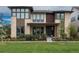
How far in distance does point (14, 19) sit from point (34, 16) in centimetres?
240

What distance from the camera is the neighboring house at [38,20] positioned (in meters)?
24.5

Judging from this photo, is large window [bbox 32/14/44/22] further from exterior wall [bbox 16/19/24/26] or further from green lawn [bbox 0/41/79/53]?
green lawn [bbox 0/41/79/53]

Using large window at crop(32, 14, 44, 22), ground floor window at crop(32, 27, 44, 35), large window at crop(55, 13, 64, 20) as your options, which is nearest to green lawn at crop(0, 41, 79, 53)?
large window at crop(55, 13, 64, 20)

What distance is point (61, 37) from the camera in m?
22.5

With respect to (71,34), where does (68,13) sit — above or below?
above

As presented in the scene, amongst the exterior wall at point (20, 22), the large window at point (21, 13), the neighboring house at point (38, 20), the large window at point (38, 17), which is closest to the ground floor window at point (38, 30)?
the neighboring house at point (38, 20)

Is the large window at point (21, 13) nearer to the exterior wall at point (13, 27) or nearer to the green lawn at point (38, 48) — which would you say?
the exterior wall at point (13, 27)

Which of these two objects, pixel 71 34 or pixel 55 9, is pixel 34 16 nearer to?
pixel 55 9

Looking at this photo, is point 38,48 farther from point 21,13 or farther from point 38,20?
point 38,20

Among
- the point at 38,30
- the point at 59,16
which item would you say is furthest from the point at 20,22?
the point at 59,16

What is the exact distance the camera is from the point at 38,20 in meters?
25.3
